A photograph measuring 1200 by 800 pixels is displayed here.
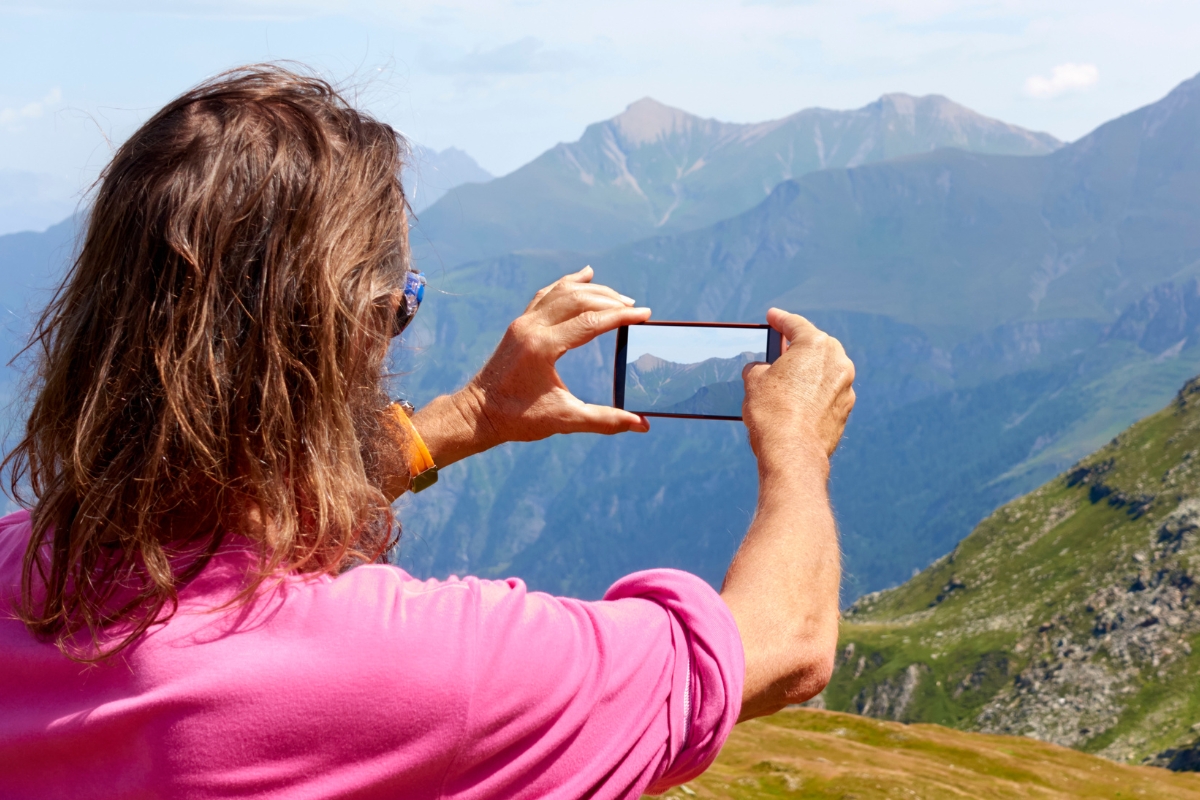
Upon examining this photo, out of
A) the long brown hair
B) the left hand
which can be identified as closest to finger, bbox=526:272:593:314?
the left hand

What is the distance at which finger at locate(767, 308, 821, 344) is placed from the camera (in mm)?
4590

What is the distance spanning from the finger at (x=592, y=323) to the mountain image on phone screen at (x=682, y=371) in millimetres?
240

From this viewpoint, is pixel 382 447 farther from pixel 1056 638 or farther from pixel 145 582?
pixel 1056 638

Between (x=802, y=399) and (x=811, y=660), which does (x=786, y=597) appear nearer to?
→ (x=811, y=660)

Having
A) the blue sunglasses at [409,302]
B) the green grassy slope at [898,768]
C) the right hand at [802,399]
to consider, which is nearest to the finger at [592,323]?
the right hand at [802,399]

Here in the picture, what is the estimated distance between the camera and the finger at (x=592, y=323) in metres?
5.05

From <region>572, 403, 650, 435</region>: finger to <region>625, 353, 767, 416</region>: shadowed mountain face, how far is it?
0.13 metres

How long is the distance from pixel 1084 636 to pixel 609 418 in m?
171

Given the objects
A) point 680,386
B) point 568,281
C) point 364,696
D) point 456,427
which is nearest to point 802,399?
point 680,386

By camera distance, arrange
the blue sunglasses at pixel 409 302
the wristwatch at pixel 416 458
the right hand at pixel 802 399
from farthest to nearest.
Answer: the wristwatch at pixel 416 458 → the right hand at pixel 802 399 → the blue sunglasses at pixel 409 302

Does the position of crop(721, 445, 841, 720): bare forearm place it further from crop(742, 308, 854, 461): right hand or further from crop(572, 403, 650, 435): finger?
crop(572, 403, 650, 435): finger

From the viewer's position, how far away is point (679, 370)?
552cm

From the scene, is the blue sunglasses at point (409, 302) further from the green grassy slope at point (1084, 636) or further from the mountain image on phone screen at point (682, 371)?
the green grassy slope at point (1084, 636)

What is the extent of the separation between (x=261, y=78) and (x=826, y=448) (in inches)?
104
